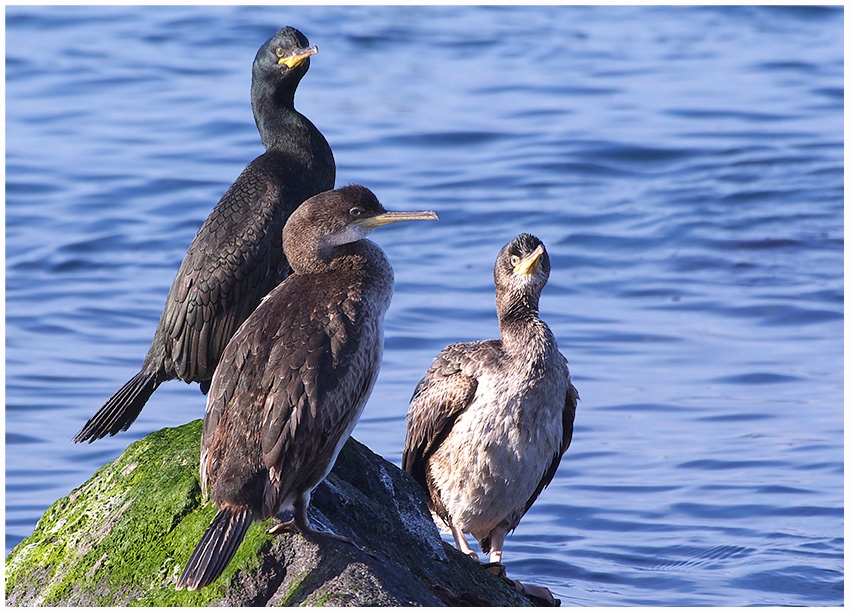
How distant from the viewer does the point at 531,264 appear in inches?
256

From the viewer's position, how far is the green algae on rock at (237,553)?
5.03 meters

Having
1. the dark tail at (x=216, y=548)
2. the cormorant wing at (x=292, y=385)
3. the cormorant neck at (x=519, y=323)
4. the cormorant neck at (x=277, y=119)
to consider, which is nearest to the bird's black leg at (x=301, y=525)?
the cormorant wing at (x=292, y=385)

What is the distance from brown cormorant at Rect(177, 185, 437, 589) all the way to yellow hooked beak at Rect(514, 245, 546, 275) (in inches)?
37.8

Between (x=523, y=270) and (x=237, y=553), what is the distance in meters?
2.16

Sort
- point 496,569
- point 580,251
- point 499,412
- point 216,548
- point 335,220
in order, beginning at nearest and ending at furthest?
point 216,548
point 335,220
point 496,569
point 499,412
point 580,251

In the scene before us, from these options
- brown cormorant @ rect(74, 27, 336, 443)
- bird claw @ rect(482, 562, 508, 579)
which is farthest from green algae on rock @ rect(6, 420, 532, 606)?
brown cormorant @ rect(74, 27, 336, 443)

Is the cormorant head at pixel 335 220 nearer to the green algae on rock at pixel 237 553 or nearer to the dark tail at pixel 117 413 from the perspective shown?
the green algae on rock at pixel 237 553

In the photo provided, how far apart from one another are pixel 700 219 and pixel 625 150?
206 cm

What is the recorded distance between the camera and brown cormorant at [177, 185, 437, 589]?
501cm

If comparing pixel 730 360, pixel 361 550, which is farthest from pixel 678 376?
pixel 361 550

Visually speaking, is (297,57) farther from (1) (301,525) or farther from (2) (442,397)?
(1) (301,525)

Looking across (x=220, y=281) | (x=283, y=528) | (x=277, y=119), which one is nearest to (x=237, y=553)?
(x=283, y=528)

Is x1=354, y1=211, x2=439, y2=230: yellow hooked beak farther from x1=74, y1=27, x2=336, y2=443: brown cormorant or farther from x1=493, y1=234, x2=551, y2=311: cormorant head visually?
x1=74, y1=27, x2=336, y2=443: brown cormorant

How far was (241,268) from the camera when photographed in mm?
6605
